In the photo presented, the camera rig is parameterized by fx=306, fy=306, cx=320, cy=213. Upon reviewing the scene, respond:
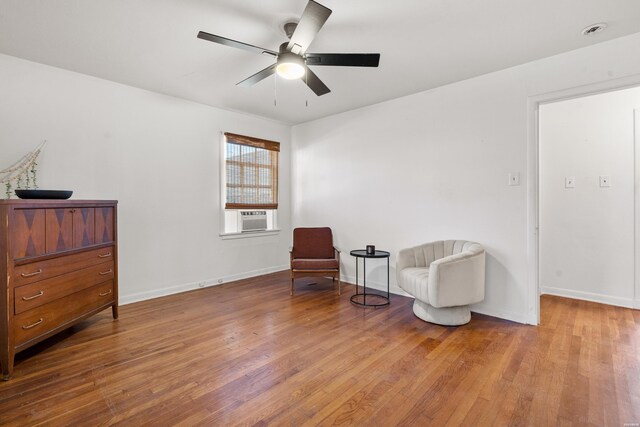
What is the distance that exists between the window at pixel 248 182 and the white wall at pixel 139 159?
0.18 metres

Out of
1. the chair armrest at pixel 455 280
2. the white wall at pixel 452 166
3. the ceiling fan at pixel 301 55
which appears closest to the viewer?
the ceiling fan at pixel 301 55

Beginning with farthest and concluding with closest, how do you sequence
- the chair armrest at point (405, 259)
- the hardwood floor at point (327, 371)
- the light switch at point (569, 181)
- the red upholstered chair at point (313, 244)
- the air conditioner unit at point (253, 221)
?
the air conditioner unit at point (253, 221), the red upholstered chair at point (313, 244), the light switch at point (569, 181), the chair armrest at point (405, 259), the hardwood floor at point (327, 371)

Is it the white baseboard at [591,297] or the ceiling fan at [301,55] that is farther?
the white baseboard at [591,297]

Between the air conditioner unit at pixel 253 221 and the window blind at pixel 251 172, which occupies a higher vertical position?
the window blind at pixel 251 172

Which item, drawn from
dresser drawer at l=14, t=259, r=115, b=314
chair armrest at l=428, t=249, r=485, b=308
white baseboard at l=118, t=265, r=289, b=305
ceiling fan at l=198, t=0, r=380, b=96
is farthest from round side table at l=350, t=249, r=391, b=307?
dresser drawer at l=14, t=259, r=115, b=314

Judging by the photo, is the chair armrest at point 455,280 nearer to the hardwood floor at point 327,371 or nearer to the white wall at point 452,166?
the hardwood floor at point 327,371

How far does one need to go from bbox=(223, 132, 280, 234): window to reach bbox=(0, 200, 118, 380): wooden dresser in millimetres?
1797

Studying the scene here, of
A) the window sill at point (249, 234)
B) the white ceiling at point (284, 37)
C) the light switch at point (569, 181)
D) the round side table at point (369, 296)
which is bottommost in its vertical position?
the round side table at point (369, 296)

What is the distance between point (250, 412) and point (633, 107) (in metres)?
4.88

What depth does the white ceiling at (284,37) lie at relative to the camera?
2199 millimetres

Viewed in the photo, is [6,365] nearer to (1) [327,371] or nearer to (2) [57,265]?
(2) [57,265]

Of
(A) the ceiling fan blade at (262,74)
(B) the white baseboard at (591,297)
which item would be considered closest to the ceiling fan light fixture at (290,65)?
Result: (A) the ceiling fan blade at (262,74)

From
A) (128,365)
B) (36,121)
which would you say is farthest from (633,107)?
(36,121)

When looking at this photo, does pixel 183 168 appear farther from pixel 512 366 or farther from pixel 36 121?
pixel 512 366
